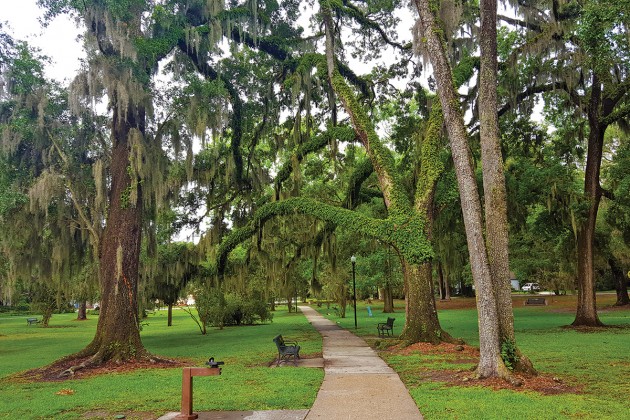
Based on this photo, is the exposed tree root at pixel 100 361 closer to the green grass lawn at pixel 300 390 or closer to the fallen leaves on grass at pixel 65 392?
the green grass lawn at pixel 300 390

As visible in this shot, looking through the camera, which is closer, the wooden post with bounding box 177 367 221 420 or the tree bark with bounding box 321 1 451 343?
the wooden post with bounding box 177 367 221 420

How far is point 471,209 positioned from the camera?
8797 millimetres

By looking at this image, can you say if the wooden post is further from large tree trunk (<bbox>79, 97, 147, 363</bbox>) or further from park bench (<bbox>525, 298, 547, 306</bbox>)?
park bench (<bbox>525, 298, 547, 306</bbox>)

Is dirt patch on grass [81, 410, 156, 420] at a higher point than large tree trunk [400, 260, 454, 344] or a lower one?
lower

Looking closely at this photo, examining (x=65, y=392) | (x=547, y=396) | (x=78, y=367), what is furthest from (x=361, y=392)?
(x=78, y=367)

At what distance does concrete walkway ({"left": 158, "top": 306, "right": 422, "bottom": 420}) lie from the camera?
5980mm

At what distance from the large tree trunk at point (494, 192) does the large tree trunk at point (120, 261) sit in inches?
338

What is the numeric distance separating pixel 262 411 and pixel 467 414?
2.64 meters

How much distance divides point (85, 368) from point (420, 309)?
860 centimetres

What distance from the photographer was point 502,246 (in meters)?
8.71

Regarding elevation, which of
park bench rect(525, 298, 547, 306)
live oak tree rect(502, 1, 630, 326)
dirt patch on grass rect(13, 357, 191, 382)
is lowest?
park bench rect(525, 298, 547, 306)

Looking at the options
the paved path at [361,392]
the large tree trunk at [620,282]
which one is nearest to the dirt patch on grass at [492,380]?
the paved path at [361,392]

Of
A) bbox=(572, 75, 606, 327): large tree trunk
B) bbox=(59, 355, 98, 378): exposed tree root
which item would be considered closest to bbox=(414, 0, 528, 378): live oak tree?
bbox=(59, 355, 98, 378): exposed tree root

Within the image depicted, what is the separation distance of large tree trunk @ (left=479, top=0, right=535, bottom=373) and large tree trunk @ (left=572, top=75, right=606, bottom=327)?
10259 mm
